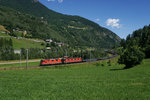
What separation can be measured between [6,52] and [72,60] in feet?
139

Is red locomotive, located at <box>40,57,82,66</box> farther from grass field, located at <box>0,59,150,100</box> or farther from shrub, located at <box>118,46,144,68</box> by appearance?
grass field, located at <box>0,59,150,100</box>

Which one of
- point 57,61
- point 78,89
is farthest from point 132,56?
point 57,61


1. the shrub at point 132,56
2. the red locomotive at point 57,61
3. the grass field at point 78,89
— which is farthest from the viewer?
the red locomotive at point 57,61

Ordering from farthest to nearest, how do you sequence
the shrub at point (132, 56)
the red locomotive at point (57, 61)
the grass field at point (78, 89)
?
the red locomotive at point (57, 61) → the shrub at point (132, 56) → the grass field at point (78, 89)

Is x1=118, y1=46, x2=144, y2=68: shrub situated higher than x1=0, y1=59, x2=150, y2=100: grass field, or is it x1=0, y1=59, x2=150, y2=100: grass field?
x1=118, y1=46, x2=144, y2=68: shrub

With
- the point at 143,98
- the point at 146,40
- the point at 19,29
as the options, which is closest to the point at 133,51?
the point at 143,98

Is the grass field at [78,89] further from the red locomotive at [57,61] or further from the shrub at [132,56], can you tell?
the red locomotive at [57,61]

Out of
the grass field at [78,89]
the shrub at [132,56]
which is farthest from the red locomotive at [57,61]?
the grass field at [78,89]

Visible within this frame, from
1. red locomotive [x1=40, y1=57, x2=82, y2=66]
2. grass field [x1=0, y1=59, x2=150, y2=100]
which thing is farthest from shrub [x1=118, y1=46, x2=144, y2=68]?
red locomotive [x1=40, y1=57, x2=82, y2=66]

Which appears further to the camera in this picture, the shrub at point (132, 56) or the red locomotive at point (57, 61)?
the red locomotive at point (57, 61)

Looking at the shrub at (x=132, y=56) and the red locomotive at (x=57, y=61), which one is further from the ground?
the shrub at (x=132, y=56)

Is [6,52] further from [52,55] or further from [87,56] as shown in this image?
[87,56]

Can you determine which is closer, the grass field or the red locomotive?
the grass field

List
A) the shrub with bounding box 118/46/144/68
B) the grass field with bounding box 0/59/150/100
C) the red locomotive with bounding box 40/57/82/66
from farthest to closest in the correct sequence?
the red locomotive with bounding box 40/57/82/66 < the shrub with bounding box 118/46/144/68 < the grass field with bounding box 0/59/150/100
